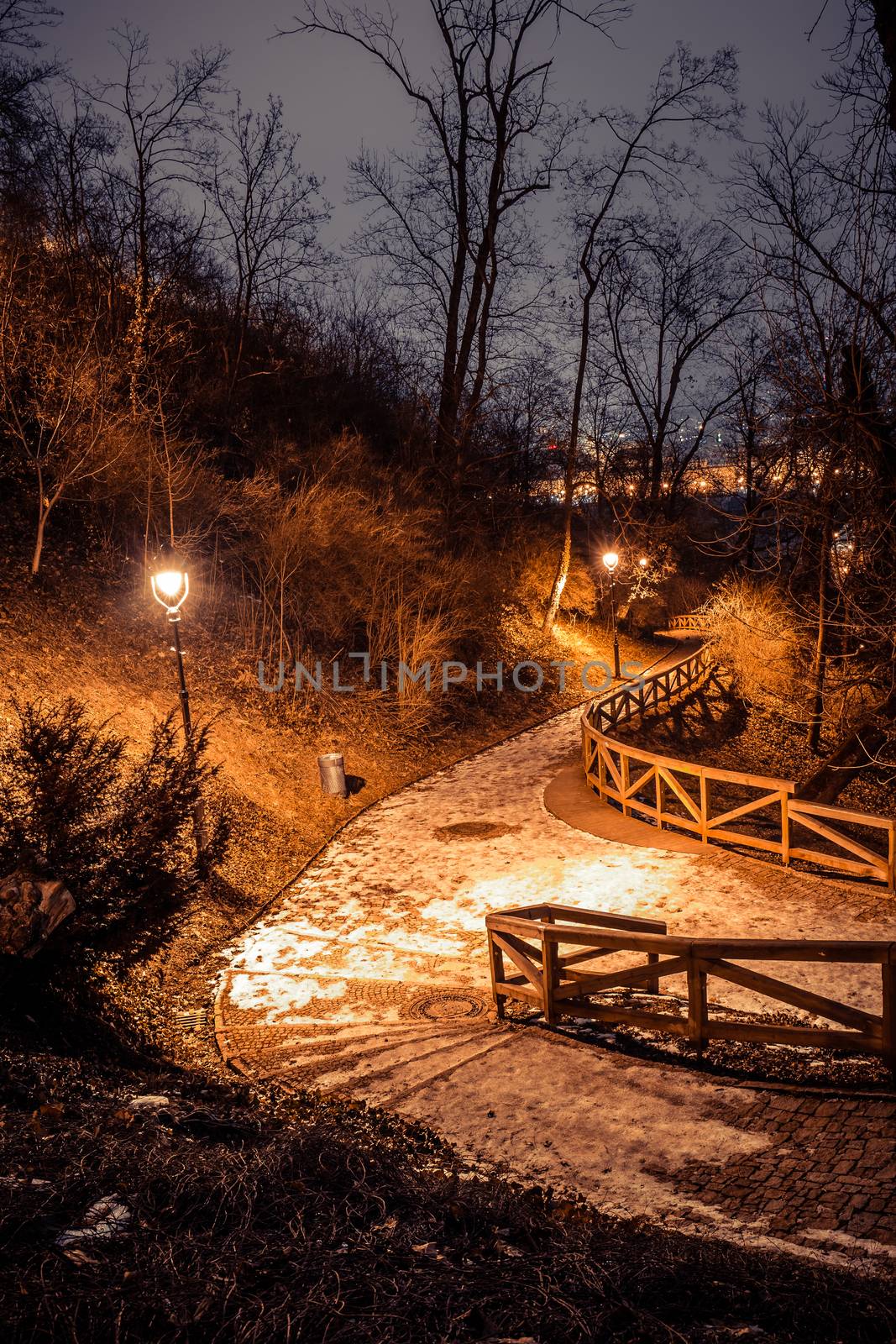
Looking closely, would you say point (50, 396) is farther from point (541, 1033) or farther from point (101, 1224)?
point (101, 1224)

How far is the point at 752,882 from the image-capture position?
1093cm

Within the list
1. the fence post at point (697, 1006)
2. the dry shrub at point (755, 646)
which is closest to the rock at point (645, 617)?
the dry shrub at point (755, 646)

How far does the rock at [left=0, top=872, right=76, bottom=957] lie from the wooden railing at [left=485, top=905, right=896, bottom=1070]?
12.3ft

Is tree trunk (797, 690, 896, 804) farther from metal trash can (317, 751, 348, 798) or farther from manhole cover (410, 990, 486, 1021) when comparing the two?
manhole cover (410, 990, 486, 1021)

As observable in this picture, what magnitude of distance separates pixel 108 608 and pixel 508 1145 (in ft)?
47.0

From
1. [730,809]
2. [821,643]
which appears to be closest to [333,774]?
[730,809]

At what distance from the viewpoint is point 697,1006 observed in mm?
6457

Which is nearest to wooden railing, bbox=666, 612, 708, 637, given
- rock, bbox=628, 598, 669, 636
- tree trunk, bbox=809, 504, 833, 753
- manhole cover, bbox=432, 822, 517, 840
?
rock, bbox=628, 598, 669, 636

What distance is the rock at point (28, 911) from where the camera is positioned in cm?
692

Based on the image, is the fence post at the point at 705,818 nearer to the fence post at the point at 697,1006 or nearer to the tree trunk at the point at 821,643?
the tree trunk at the point at 821,643

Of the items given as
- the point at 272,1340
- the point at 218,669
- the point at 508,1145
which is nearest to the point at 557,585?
the point at 218,669

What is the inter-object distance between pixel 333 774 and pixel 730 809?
7797mm

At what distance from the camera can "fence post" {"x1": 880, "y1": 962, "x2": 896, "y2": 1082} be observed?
5.68 metres

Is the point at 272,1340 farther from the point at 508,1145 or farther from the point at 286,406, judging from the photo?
the point at 286,406
